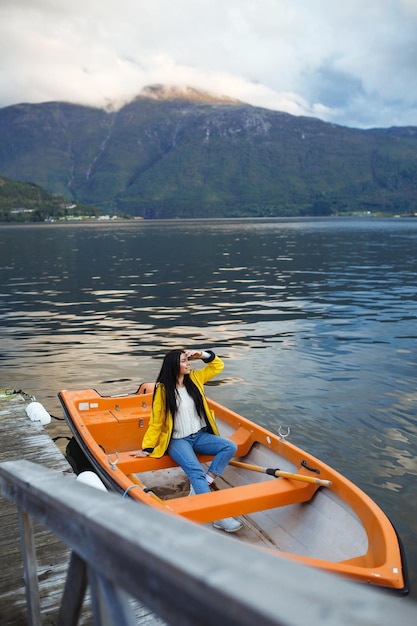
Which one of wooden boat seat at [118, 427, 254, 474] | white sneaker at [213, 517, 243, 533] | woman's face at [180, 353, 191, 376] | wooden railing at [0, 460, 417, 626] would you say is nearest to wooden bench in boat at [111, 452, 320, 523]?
white sneaker at [213, 517, 243, 533]

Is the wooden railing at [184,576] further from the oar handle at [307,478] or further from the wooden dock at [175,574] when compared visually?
the oar handle at [307,478]

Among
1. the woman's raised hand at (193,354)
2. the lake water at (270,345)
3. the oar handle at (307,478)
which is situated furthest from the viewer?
the lake water at (270,345)

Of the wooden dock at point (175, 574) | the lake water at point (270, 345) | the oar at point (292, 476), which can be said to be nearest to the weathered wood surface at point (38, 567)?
the wooden dock at point (175, 574)

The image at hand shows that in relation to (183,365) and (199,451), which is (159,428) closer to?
(199,451)

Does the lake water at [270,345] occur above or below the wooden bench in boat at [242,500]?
below

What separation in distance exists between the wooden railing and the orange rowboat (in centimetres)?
382

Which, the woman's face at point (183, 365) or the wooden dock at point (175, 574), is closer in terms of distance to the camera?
the wooden dock at point (175, 574)

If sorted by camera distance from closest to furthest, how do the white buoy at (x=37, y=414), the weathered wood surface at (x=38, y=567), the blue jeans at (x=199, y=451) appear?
1. the weathered wood surface at (x=38, y=567)
2. the blue jeans at (x=199, y=451)
3. the white buoy at (x=37, y=414)

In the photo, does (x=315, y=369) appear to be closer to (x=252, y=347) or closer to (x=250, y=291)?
(x=252, y=347)

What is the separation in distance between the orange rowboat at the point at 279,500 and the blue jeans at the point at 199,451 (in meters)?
0.27

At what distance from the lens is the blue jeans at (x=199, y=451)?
8219mm

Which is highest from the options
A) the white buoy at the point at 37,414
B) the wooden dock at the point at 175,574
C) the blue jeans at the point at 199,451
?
the wooden dock at the point at 175,574

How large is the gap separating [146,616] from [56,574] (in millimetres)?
1091

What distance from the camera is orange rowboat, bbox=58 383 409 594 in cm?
594
